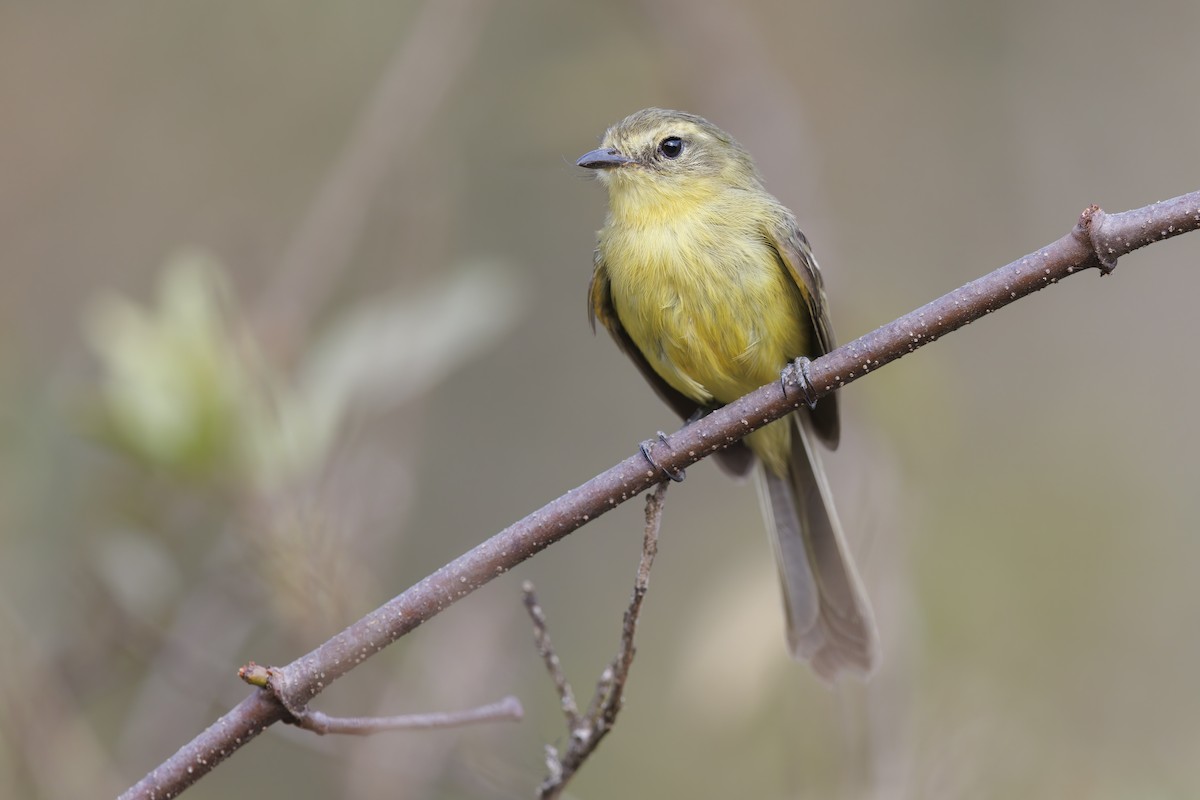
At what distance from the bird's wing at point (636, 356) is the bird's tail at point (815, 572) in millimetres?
110

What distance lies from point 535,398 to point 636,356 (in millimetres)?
2593

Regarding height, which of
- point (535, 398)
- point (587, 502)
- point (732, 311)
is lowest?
point (587, 502)

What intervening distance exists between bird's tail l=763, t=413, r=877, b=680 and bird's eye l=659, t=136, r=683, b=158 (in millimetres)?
920

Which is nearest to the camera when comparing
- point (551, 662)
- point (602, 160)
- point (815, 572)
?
point (551, 662)

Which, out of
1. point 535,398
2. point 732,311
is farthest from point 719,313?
point 535,398

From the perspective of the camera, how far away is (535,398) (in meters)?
6.62

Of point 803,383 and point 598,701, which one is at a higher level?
point 803,383

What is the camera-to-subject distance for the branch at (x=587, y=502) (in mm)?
2014

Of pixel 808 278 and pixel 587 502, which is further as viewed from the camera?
pixel 808 278

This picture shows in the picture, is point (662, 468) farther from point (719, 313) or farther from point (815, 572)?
point (815, 572)

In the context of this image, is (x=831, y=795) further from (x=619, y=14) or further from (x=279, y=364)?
(x=619, y=14)

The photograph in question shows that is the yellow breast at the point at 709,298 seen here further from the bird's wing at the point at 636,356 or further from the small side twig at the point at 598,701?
the small side twig at the point at 598,701

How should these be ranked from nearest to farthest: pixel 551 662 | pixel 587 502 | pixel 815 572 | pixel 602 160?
pixel 587 502 → pixel 551 662 → pixel 815 572 → pixel 602 160

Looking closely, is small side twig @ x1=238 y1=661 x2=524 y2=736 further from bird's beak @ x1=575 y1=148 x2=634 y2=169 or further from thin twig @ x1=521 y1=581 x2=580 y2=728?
bird's beak @ x1=575 y1=148 x2=634 y2=169
